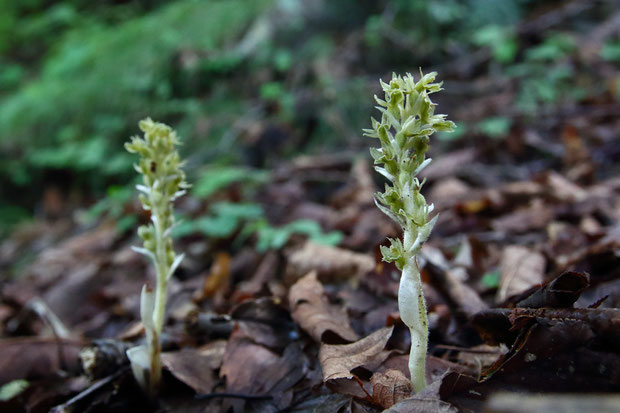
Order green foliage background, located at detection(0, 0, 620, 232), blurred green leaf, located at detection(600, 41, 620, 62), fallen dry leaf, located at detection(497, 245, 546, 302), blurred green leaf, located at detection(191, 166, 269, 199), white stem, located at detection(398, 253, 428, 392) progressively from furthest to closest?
1. blurred green leaf, located at detection(600, 41, 620, 62)
2. green foliage background, located at detection(0, 0, 620, 232)
3. blurred green leaf, located at detection(191, 166, 269, 199)
4. fallen dry leaf, located at detection(497, 245, 546, 302)
5. white stem, located at detection(398, 253, 428, 392)

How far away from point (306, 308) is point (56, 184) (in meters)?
6.55

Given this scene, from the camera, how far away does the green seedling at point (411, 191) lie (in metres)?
1.26

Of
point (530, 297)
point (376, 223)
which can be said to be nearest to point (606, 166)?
point (376, 223)

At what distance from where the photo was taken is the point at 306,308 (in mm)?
1844

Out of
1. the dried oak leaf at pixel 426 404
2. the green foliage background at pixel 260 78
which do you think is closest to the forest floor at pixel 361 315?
the dried oak leaf at pixel 426 404

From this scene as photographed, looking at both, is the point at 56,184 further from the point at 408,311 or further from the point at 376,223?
the point at 408,311

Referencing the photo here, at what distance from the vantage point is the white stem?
1257mm

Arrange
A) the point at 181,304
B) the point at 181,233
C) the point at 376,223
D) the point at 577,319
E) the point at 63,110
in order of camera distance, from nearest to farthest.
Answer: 1. the point at 577,319
2. the point at 181,304
3. the point at 376,223
4. the point at 181,233
5. the point at 63,110

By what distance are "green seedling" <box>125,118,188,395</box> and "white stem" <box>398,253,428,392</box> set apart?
2.63 ft

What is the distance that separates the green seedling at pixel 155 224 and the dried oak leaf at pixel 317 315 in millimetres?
Answer: 525

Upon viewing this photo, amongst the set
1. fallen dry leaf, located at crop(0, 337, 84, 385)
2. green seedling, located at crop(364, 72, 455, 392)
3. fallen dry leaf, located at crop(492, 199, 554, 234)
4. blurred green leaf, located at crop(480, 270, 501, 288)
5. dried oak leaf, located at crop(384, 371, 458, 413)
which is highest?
green seedling, located at crop(364, 72, 455, 392)

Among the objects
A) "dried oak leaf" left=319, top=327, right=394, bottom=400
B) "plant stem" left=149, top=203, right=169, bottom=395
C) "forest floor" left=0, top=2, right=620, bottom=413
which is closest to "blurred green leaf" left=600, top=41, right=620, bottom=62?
"forest floor" left=0, top=2, right=620, bottom=413

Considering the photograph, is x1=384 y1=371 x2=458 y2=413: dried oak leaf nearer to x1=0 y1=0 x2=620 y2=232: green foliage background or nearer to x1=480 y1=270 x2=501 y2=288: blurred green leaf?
x1=480 y1=270 x2=501 y2=288: blurred green leaf

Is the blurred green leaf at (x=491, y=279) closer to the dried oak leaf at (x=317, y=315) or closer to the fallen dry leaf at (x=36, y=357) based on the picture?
the dried oak leaf at (x=317, y=315)
